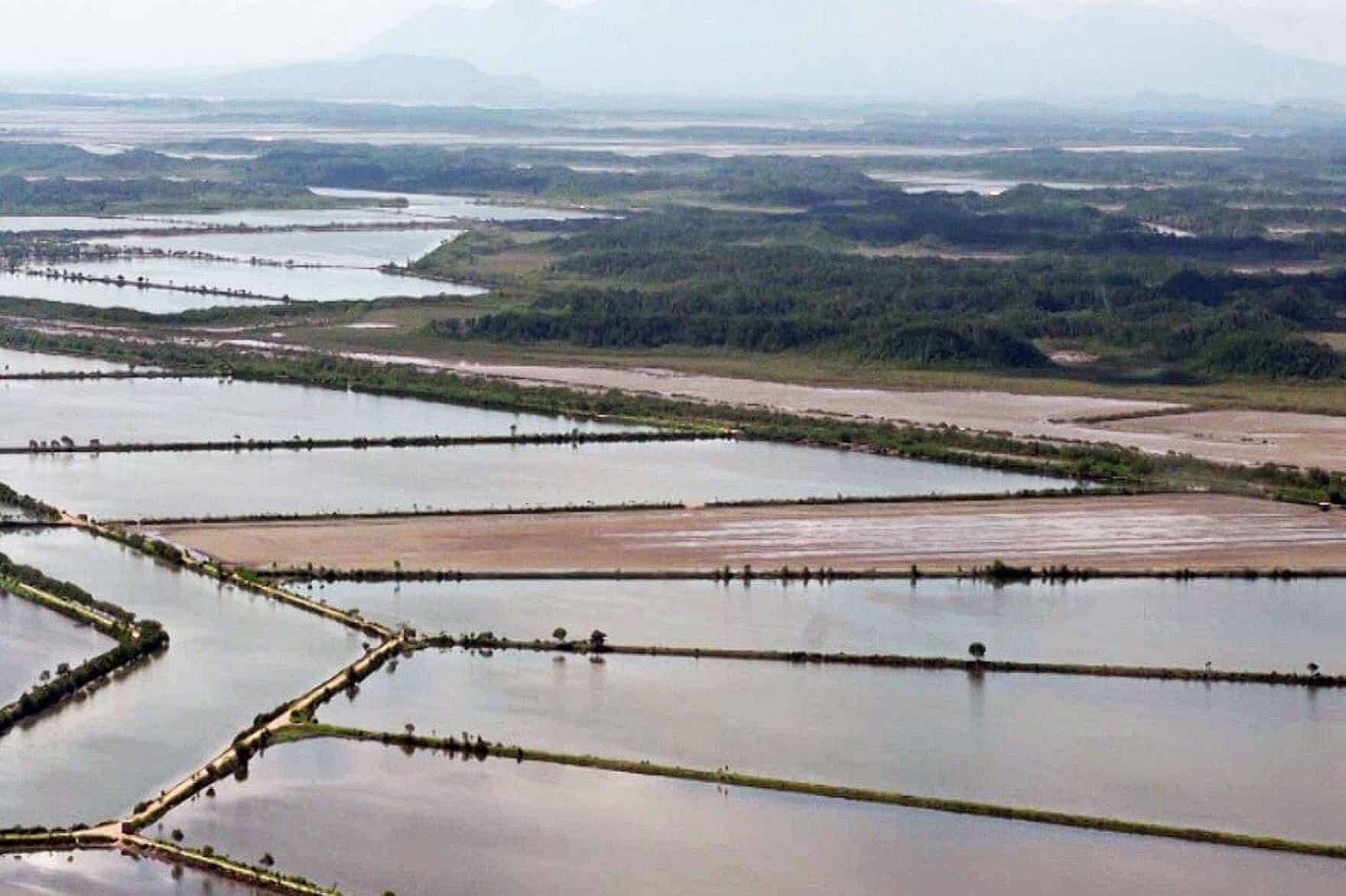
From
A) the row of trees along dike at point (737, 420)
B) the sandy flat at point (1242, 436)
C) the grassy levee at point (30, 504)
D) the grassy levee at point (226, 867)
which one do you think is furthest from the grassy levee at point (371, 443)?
the grassy levee at point (226, 867)

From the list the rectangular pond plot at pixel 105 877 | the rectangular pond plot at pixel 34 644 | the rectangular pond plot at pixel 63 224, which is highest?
the rectangular pond plot at pixel 34 644

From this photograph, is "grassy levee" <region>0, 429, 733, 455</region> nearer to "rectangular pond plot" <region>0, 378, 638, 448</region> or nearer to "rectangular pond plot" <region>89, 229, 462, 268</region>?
"rectangular pond plot" <region>0, 378, 638, 448</region>

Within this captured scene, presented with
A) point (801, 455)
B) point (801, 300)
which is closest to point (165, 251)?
point (801, 300)

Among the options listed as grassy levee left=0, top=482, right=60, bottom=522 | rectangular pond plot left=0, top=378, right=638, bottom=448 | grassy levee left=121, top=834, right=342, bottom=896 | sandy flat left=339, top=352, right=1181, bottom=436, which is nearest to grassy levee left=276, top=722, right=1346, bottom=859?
grassy levee left=121, top=834, right=342, bottom=896

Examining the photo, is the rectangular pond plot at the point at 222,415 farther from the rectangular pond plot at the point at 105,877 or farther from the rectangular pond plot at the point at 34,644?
the rectangular pond plot at the point at 105,877

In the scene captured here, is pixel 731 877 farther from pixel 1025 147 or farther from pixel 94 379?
pixel 1025 147

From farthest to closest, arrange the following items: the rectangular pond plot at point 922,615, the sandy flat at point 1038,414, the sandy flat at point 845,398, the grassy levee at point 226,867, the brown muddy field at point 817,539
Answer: the sandy flat at point 845,398
the sandy flat at point 1038,414
the brown muddy field at point 817,539
the rectangular pond plot at point 922,615
the grassy levee at point 226,867
